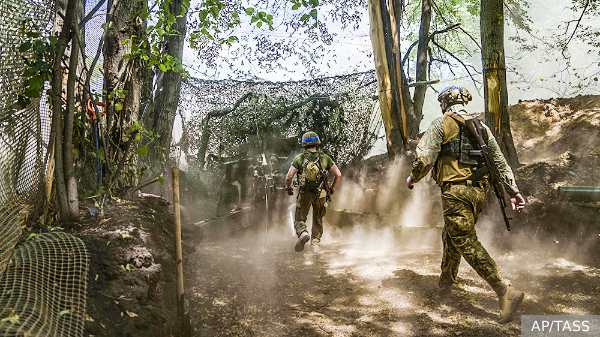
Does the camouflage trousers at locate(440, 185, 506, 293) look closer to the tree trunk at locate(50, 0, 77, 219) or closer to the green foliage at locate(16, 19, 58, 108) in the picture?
the tree trunk at locate(50, 0, 77, 219)

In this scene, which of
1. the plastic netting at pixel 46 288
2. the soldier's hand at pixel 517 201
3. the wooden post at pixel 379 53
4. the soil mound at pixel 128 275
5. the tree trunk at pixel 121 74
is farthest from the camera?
the wooden post at pixel 379 53

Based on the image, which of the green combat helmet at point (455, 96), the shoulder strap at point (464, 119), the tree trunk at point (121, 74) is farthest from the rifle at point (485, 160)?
the tree trunk at point (121, 74)

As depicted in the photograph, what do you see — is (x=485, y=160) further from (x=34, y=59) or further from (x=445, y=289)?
(x=34, y=59)

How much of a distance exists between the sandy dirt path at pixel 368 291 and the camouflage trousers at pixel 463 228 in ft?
1.57

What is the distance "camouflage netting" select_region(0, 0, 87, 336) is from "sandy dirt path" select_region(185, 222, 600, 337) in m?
1.44

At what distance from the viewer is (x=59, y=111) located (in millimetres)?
3570

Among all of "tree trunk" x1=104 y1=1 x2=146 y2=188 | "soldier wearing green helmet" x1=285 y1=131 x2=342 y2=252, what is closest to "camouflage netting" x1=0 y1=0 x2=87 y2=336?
"tree trunk" x1=104 y1=1 x2=146 y2=188

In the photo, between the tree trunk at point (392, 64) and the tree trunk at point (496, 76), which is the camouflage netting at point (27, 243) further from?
the tree trunk at point (496, 76)

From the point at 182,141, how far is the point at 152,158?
77.6 inches

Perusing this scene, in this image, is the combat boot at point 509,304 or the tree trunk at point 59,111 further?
the tree trunk at point 59,111

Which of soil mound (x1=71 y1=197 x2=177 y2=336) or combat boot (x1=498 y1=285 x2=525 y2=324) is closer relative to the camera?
soil mound (x1=71 y1=197 x2=177 y2=336)

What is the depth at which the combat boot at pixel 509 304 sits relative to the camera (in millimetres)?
3305

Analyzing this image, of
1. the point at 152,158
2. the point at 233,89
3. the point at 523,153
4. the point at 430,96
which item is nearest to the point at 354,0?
the point at 233,89

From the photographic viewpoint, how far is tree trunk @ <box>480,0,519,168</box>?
21.9ft
